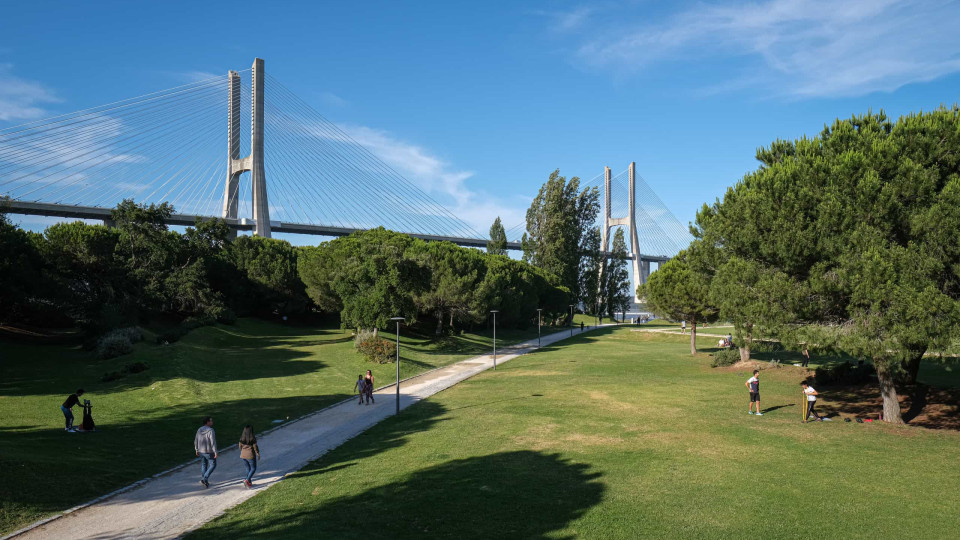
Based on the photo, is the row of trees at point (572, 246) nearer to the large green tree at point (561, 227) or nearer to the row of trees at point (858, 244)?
the large green tree at point (561, 227)

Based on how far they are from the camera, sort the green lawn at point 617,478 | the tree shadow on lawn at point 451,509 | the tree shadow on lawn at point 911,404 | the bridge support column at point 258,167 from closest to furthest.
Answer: the tree shadow on lawn at point 451,509 < the green lawn at point 617,478 < the tree shadow on lawn at point 911,404 < the bridge support column at point 258,167

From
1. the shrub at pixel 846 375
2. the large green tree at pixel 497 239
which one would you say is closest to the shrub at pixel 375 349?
the shrub at pixel 846 375

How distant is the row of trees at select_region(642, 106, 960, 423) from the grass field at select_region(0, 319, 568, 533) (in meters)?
23.3

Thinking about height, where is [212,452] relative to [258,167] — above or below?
below

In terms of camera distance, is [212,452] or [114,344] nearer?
[212,452]

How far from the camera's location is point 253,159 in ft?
257

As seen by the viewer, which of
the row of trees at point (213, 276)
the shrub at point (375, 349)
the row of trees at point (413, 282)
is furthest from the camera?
the row of trees at point (413, 282)

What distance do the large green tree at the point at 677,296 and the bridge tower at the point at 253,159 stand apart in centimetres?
5453

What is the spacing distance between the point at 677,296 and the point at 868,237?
27.0 metres

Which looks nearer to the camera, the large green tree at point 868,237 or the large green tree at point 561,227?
the large green tree at point 868,237

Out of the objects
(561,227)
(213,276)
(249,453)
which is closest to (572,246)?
(561,227)

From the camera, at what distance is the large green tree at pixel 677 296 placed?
153ft

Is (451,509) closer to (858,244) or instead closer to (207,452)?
(207,452)

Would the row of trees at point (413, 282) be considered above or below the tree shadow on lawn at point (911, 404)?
above
